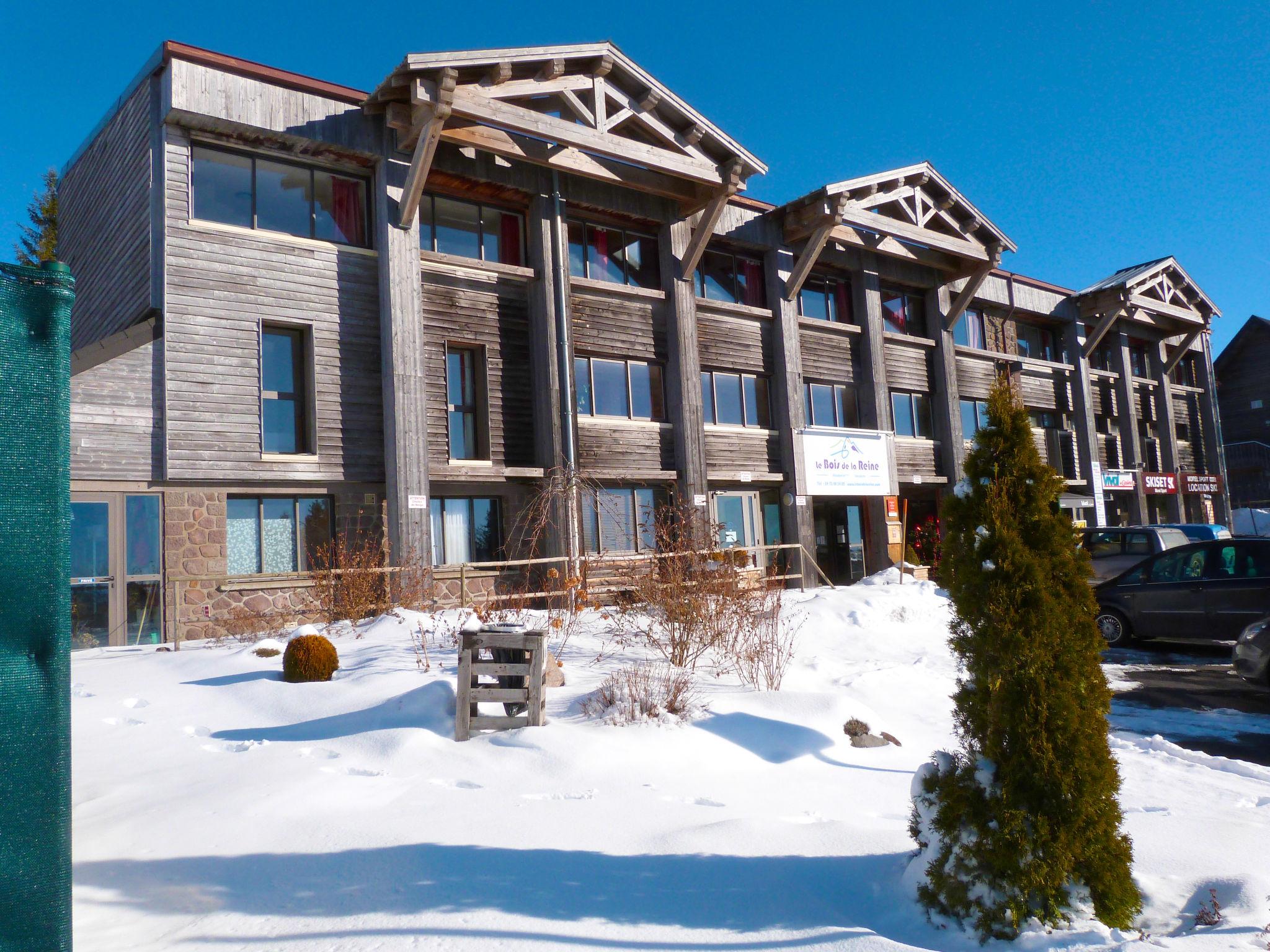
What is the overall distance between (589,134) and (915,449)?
43.7 feet

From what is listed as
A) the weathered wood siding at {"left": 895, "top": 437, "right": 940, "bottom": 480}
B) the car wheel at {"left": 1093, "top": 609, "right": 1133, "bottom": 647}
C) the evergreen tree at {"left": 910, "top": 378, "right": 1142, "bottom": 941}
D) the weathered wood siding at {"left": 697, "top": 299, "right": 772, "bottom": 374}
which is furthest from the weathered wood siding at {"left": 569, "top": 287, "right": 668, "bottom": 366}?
the evergreen tree at {"left": 910, "top": 378, "right": 1142, "bottom": 941}

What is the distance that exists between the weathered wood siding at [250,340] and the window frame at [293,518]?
51cm

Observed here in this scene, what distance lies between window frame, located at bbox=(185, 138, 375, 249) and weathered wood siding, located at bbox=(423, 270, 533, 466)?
4.80 feet

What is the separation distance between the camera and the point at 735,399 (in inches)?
861

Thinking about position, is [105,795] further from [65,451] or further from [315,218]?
[315,218]

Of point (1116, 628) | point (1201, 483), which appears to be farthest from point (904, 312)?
point (1201, 483)

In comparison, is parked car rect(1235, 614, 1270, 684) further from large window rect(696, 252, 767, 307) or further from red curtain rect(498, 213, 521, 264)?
large window rect(696, 252, 767, 307)

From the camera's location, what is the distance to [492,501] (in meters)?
18.0

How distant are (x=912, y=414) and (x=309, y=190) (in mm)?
17108

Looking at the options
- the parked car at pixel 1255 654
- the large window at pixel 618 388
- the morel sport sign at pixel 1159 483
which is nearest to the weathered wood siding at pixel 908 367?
the large window at pixel 618 388

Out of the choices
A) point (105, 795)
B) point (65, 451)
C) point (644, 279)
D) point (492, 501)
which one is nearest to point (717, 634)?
point (105, 795)

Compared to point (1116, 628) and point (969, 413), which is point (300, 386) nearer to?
point (1116, 628)

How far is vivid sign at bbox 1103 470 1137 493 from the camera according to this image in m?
31.2

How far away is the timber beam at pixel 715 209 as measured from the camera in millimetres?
19312
